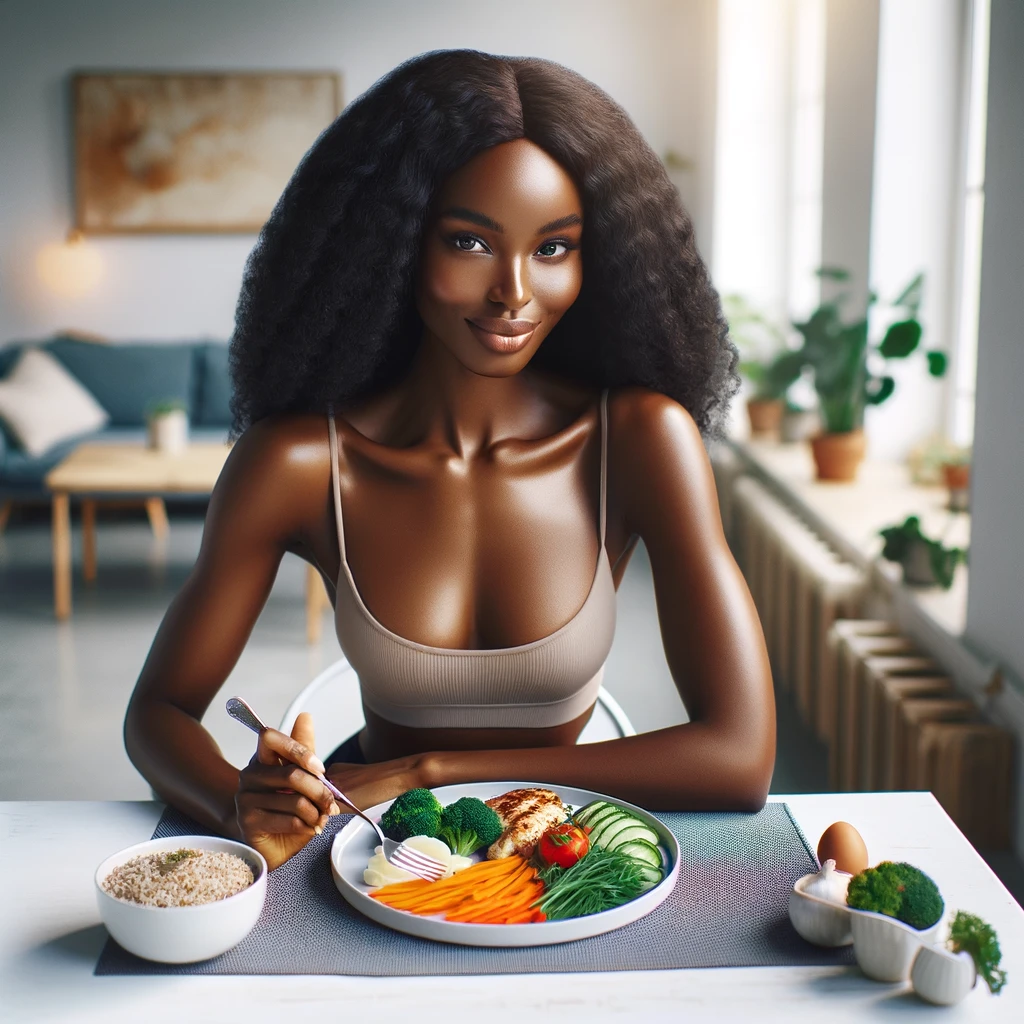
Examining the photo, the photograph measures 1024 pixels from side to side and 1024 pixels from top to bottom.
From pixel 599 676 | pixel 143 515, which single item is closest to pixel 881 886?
pixel 599 676

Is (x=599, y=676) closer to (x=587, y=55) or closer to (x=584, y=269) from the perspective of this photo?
(x=584, y=269)

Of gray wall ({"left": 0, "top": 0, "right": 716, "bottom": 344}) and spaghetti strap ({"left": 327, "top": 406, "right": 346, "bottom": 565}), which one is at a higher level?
gray wall ({"left": 0, "top": 0, "right": 716, "bottom": 344})

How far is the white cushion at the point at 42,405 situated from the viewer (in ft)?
20.0

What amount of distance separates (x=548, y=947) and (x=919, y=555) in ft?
6.88

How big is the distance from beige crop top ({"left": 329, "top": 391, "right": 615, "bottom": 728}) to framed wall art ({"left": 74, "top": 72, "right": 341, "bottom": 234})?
609 centimetres

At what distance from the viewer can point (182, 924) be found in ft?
2.77

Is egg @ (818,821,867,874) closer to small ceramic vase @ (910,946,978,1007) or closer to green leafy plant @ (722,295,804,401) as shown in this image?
small ceramic vase @ (910,946,978,1007)

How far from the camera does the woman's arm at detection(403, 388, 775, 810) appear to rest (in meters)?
1.17

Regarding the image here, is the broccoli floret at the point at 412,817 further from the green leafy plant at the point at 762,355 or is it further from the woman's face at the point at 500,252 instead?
the green leafy plant at the point at 762,355

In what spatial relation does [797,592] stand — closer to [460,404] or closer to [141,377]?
[460,404]

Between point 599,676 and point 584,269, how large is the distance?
1.56ft

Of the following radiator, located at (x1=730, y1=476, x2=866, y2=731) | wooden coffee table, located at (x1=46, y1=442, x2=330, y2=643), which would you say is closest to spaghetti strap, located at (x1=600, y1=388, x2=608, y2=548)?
radiator, located at (x1=730, y1=476, x2=866, y2=731)

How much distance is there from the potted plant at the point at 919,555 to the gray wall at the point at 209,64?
14.3 feet

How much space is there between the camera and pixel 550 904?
93cm
